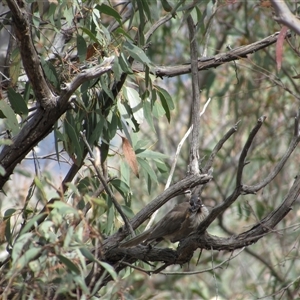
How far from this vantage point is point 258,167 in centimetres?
558

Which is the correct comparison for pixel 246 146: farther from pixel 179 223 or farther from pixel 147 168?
pixel 147 168

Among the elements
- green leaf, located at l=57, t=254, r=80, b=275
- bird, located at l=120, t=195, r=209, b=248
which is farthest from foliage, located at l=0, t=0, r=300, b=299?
bird, located at l=120, t=195, r=209, b=248

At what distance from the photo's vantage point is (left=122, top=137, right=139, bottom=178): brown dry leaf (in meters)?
2.46

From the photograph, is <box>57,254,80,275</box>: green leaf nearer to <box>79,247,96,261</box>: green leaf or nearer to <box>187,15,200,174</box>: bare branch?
<box>79,247,96,261</box>: green leaf

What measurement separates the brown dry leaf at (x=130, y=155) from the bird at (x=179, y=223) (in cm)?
22

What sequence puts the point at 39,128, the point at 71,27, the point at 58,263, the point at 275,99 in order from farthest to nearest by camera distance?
the point at 275,99 < the point at 71,27 < the point at 39,128 < the point at 58,263

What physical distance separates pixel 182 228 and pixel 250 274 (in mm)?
3947

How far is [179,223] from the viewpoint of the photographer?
90.3 inches

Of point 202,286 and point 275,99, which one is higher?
point 275,99

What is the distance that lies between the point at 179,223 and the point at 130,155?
33 centimetres

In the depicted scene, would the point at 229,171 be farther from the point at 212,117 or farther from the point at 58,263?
the point at 58,263

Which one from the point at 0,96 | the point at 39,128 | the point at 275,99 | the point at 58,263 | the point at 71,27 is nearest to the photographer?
the point at 58,263

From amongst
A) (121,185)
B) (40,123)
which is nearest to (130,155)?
(121,185)

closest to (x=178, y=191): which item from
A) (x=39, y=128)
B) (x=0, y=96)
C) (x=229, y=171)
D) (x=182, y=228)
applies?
(x=182, y=228)
